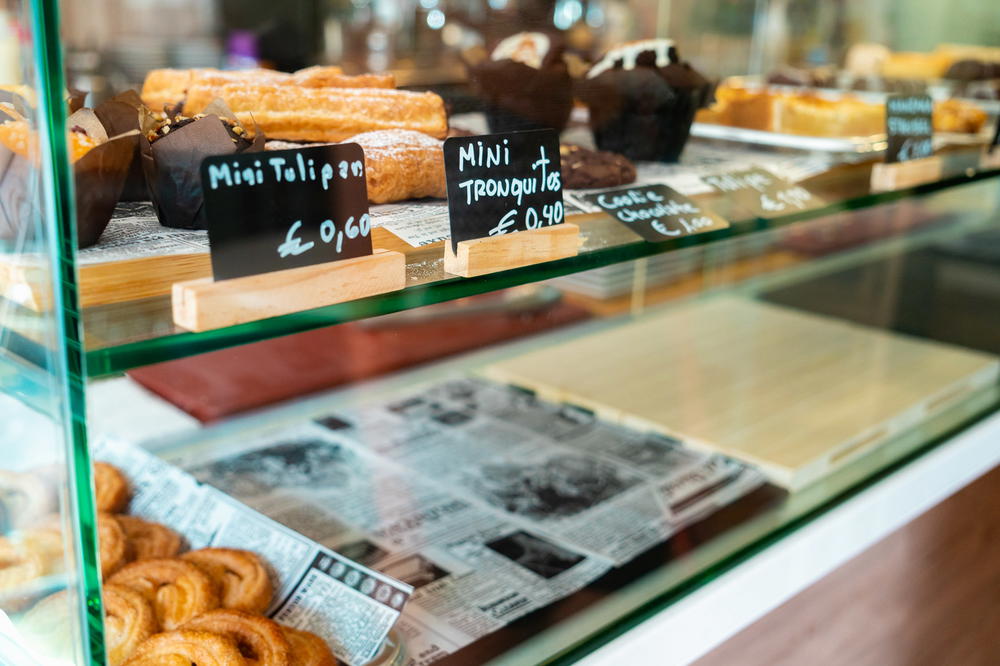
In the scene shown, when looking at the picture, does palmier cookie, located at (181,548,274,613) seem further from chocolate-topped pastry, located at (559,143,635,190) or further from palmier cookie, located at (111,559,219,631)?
chocolate-topped pastry, located at (559,143,635,190)

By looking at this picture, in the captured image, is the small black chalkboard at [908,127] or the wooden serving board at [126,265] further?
the small black chalkboard at [908,127]

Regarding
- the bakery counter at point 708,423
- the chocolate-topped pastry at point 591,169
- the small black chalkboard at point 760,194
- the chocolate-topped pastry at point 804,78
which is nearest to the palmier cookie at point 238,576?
the bakery counter at point 708,423

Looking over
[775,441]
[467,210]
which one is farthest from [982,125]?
[467,210]

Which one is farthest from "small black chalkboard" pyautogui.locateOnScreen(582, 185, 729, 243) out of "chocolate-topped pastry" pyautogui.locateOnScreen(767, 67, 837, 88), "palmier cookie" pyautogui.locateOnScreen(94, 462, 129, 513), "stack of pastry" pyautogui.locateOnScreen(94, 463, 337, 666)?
"chocolate-topped pastry" pyautogui.locateOnScreen(767, 67, 837, 88)

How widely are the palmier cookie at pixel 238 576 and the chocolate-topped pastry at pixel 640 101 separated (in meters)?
0.60

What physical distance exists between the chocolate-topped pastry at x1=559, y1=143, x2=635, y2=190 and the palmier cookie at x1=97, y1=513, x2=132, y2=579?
0.54 m

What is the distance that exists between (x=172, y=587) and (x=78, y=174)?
0.41 meters

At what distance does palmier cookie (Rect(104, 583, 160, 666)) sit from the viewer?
29.5 inches

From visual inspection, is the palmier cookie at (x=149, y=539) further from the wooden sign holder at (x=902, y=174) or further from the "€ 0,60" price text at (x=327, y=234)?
the wooden sign holder at (x=902, y=174)

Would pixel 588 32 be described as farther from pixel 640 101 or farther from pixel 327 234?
pixel 327 234

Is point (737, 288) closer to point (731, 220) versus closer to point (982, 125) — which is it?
point (982, 125)

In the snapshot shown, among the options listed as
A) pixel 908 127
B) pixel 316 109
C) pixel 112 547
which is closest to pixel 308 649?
pixel 112 547

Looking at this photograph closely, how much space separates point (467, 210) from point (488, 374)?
2.80 ft

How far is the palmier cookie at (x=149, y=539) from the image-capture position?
935 millimetres
